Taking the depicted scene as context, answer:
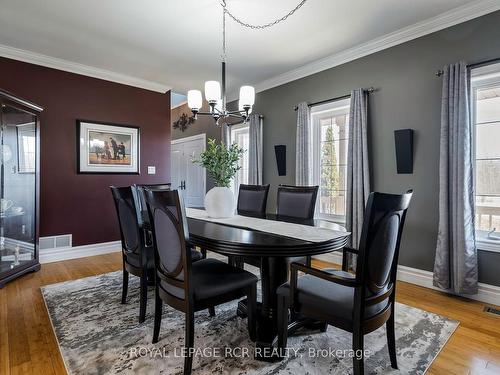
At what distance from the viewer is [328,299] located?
58.7 inches

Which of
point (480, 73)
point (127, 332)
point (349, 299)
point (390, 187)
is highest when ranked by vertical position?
point (480, 73)

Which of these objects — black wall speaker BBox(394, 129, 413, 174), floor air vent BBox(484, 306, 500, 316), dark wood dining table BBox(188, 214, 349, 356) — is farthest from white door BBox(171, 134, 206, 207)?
floor air vent BBox(484, 306, 500, 316)

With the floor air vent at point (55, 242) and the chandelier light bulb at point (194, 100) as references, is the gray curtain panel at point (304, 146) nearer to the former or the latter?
the chandelier light bulb at point (194, 100)

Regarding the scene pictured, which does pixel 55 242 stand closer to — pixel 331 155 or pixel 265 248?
pixel 265 248

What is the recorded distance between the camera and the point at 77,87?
4.10m

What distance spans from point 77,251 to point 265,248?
3.64 meters

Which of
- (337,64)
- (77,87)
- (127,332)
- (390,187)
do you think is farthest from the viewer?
(77,87)

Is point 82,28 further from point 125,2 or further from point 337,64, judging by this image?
point 337,64

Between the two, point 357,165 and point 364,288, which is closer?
point 364,288

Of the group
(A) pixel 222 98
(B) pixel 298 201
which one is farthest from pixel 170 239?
(A) pixel 222 98

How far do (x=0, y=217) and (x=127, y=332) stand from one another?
211 cm

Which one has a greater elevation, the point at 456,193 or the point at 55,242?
the point at 456,193

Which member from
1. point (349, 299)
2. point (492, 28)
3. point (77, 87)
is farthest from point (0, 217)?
point (492, 28)

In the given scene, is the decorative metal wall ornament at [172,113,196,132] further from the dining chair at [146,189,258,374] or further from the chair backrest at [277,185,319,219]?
the dining chair at [146,189,258,374]
